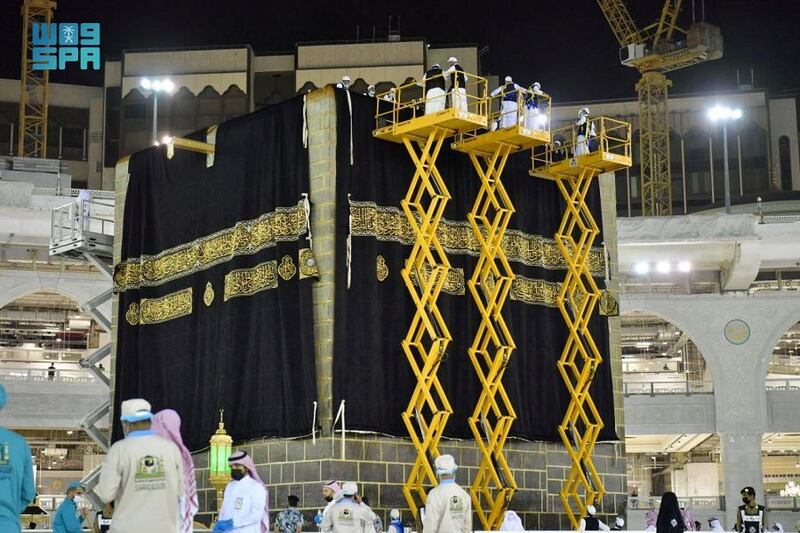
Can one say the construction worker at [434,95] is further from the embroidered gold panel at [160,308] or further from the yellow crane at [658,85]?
the yellow crane at [658,85]

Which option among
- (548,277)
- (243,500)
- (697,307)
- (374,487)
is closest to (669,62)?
(697,307)

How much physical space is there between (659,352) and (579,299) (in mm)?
31124

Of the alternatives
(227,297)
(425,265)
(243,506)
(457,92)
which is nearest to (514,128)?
(457,92)

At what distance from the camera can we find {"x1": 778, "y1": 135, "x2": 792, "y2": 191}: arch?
72.4 meters

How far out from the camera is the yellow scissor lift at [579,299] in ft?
89.5

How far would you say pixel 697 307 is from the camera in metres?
45.7

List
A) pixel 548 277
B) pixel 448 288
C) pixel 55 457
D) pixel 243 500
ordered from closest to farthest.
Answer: pixel 243 500, pixel 448 288, pixel 548 277, pixel 55 457

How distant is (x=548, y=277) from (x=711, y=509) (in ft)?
68.8

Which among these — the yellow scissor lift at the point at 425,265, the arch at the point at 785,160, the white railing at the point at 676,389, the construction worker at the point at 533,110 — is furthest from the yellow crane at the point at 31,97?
the yellow scissor lift at the point at 425,265

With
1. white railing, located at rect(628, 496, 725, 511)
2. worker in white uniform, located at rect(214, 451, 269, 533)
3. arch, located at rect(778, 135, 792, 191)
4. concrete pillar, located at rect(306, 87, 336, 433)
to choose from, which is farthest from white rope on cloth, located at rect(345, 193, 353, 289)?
arch, located at rect(778, 135, 792, 191)

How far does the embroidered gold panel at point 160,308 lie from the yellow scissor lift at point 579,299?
27.7 feet

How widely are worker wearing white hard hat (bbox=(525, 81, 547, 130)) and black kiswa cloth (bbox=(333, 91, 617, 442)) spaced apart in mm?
1667

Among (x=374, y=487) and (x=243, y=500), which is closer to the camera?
(x=243, y=500)

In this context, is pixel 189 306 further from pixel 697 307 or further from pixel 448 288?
pixel 697 307
